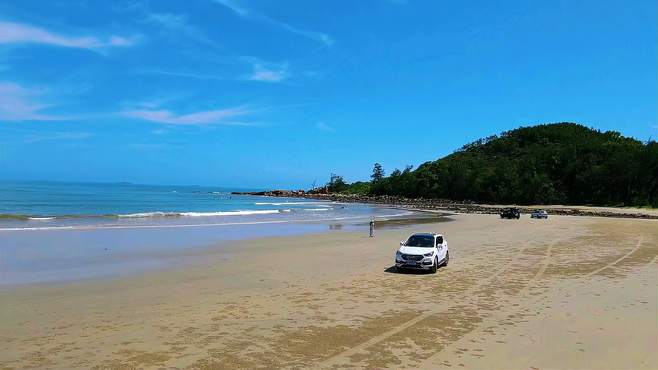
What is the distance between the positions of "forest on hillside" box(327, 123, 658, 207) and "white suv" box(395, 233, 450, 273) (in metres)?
89.3

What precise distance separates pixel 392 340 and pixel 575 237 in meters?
32.7

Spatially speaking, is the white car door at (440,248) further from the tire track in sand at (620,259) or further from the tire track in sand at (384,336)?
the tire track in sand at (620,259)

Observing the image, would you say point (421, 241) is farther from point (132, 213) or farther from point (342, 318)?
point (132, 213)

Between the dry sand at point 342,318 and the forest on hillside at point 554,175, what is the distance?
89.7 metres

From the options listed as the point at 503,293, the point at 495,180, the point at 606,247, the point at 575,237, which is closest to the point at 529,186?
the point at 495,180

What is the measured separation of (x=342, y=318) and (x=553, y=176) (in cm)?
12090

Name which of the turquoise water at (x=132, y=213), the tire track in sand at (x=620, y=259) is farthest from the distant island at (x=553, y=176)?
the tire track in sand at (x=620, y=259)

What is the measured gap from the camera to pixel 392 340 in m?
11.4

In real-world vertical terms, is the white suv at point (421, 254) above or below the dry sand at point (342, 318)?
above

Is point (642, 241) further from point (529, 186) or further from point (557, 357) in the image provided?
point (529, 186)

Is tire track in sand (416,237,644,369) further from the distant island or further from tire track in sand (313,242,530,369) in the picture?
the distant island

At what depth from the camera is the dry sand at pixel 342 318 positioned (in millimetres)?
10242

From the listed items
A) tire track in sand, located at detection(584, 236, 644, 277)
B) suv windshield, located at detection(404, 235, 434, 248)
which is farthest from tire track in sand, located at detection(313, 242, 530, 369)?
tire track in sand, located at detection(584, 236, 644, 277)

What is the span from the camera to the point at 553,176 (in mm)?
122000
